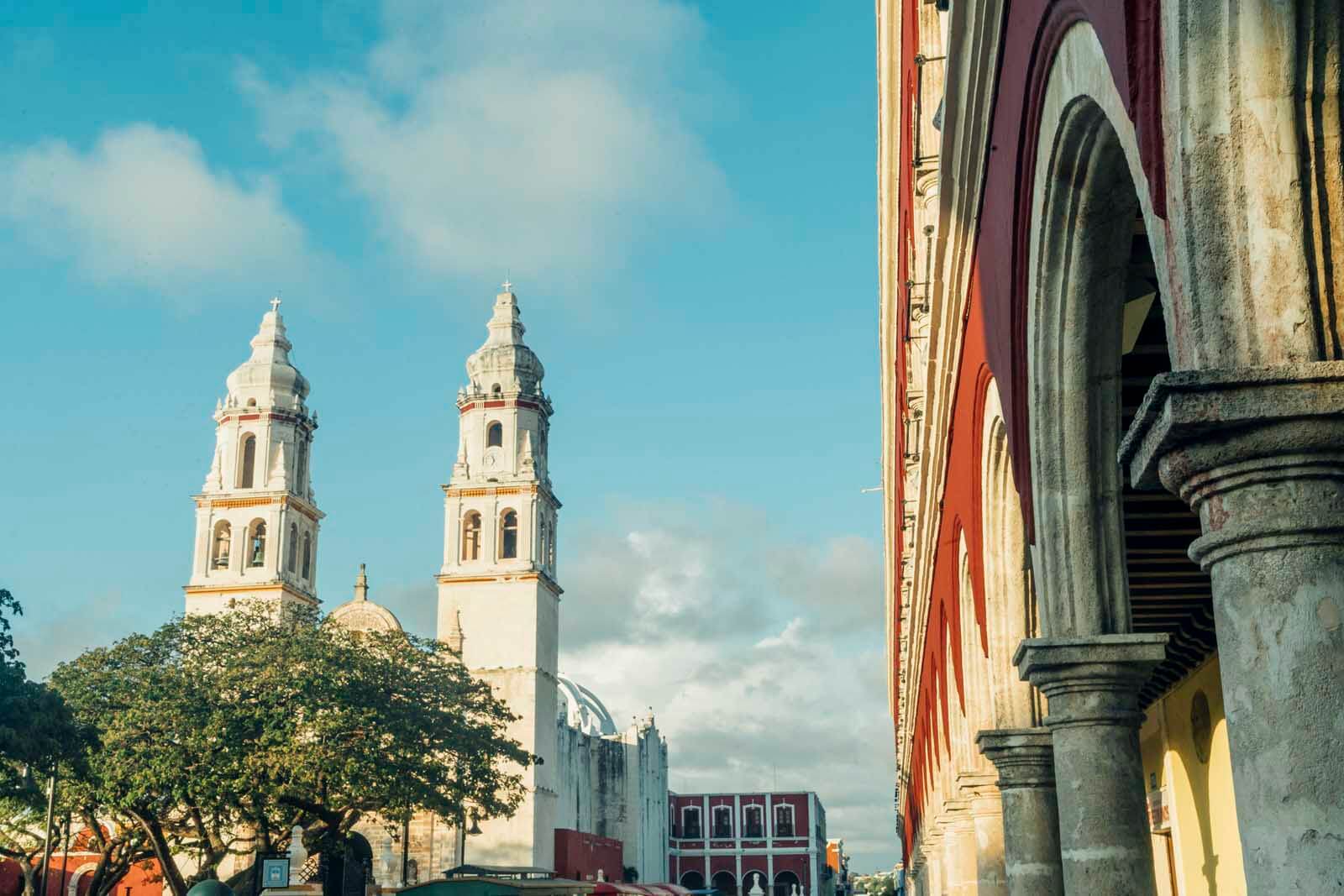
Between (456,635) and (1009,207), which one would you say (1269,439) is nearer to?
(1009,207)

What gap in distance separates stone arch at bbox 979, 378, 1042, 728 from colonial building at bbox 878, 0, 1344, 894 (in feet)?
0.07

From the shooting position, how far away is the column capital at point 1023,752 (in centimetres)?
820

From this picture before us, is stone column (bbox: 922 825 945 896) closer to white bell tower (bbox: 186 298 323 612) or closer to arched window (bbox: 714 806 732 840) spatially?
white bell tower (bbox: 186 298 323 612)

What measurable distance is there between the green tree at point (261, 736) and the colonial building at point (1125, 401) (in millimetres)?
18490

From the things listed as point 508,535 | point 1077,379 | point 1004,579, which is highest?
point 508,535

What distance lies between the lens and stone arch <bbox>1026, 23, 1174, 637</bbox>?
222 inches

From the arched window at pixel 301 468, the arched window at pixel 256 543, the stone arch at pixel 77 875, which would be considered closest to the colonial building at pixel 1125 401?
the stone arch at pixel 77 875

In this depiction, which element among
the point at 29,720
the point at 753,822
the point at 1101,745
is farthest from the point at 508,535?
the point at 1101,745

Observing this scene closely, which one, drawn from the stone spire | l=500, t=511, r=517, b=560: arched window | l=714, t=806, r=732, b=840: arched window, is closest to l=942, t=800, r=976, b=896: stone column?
the stone spire

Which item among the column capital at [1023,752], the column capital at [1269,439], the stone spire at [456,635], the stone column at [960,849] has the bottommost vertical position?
the stone column at [960,849]

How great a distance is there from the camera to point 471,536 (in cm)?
5469

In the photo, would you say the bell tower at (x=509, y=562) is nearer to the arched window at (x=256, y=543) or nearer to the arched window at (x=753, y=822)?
the arched window at (x=256, y=543)

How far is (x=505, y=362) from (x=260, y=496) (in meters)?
10.5

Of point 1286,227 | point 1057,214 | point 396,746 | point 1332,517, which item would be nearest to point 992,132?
point 1057,214
